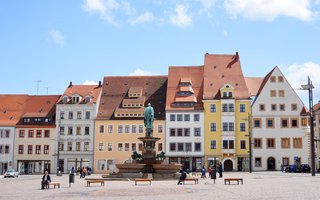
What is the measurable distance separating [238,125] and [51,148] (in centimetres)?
2853

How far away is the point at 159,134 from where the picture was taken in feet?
245

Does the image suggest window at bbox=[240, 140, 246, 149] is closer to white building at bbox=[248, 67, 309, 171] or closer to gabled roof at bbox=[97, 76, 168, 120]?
white building at bbox=[248, 67, 309, 171]

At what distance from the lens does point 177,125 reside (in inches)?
2918

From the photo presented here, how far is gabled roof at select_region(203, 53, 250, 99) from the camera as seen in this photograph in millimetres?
→ 74938

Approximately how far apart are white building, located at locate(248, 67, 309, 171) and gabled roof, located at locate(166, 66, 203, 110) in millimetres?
8779

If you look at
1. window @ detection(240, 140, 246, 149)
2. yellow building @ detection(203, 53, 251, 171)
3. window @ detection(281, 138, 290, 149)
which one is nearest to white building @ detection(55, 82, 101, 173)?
yellow building @ detection(203, 53, 251, 171)

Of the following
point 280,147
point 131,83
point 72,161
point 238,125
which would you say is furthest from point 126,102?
point 280,147

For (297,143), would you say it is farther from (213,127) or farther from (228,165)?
(213,127)

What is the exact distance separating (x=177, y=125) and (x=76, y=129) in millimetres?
15700

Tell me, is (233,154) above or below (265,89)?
below

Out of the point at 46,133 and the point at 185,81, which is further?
the point at 185,81

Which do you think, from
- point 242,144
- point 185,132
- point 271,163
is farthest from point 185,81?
point 271,163

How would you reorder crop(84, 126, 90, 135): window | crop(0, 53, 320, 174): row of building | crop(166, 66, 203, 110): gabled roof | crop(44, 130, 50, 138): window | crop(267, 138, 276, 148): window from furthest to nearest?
crop(44, 130, 50, 138): window
crop(84, 126, 90, 135): window
crop(166, 66, 203, 110): gabled roof
crop(0, 53, 320, 174): row of building
crop(267, 138, 276, 148): window

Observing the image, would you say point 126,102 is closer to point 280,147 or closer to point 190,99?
point 190,99
